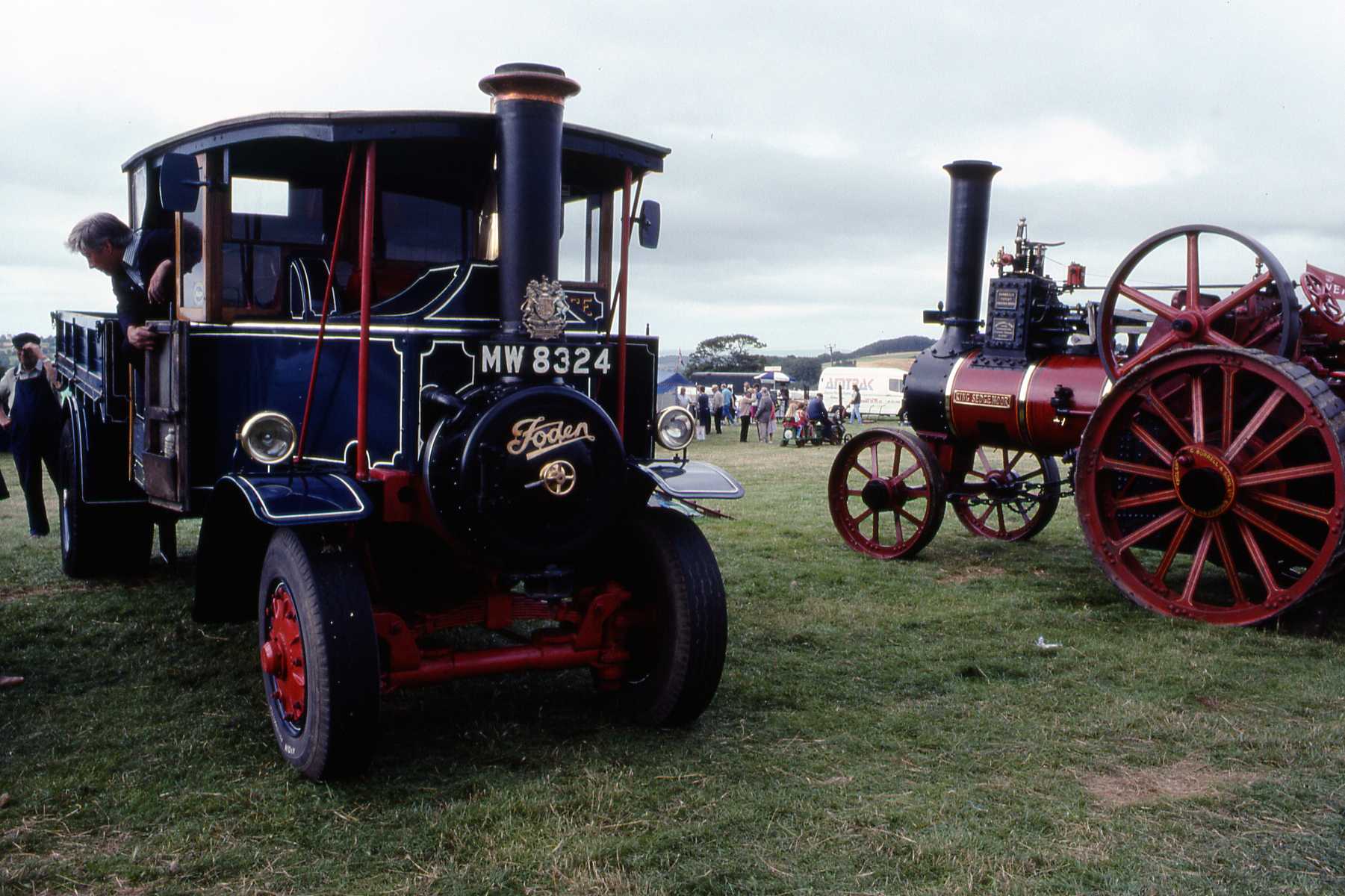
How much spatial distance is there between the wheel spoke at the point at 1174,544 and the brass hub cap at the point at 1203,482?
0.09 meters

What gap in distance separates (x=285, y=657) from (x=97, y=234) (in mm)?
3067

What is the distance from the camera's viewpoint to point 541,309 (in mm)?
3695

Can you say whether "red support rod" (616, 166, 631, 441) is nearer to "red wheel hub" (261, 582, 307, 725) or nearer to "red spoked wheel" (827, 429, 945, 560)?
"red wheel hub" (261, 582, 307, 725)

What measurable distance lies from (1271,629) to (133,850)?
5.02 m

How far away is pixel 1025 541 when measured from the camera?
27.7 feet

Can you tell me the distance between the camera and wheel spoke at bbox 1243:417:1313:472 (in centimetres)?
524

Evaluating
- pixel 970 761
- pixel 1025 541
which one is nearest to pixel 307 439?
pixel 970 761

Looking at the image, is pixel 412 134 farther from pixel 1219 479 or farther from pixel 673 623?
pixel 1219 479

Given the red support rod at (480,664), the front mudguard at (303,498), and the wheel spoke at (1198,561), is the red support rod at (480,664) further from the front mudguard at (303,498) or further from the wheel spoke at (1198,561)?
the wheel spoke at (1198,561)

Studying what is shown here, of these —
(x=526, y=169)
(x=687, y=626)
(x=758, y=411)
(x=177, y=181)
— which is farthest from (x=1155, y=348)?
(x=758, y=411)

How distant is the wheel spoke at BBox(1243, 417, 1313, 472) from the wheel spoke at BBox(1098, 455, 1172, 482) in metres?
0.40

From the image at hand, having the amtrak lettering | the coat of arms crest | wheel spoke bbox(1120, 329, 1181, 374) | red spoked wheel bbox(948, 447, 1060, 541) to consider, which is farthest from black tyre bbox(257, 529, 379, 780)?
red spoked wheel bbox(948, 447, 1060, 541)

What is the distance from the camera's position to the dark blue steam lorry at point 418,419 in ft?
11.2

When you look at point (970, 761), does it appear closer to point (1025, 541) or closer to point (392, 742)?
point (392, 742)
